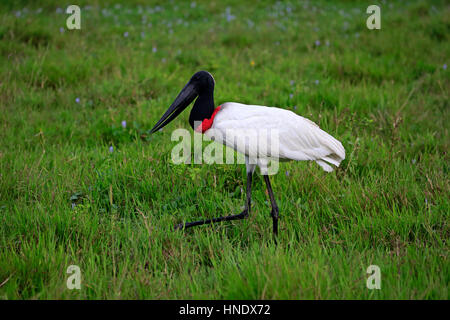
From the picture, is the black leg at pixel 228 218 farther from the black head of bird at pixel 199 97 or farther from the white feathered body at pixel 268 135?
the black head of bird at pixel 199 97

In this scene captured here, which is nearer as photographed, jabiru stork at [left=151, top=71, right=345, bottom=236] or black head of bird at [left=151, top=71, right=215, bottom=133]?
jabiru stork at [left=151, top=71, right=345, bottom=236]

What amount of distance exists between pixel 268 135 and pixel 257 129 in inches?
3.8

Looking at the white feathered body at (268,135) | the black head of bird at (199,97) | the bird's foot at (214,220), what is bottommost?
the bird's foot at (214,220)

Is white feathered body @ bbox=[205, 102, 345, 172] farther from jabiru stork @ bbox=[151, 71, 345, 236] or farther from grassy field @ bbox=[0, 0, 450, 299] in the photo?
grassy field @ bbox=[0, 0, 450, 299]

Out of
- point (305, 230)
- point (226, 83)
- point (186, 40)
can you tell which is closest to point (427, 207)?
point (305, 230)

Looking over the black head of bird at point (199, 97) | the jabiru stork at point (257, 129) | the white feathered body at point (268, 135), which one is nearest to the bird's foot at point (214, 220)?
the jabiru stork at point (257, 129)

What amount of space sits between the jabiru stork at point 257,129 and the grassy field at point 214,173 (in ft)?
1.30

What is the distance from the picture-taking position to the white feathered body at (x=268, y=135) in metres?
3.08

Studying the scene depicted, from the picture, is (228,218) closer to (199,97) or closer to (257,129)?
(257,129)

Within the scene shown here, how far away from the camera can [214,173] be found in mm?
3797

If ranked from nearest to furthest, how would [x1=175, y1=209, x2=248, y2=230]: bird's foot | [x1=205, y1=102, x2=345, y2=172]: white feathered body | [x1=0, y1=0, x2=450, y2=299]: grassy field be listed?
[x1=0, y1=0, x2=450, y2=299]: grassy field → [x1=205, y1=102, x2=345, y2=172]: white feathered body → [x1=175, y1=209, x2=248, y2=230]: bird's foot

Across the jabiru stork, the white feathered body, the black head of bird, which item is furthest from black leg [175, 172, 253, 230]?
the black head of bird

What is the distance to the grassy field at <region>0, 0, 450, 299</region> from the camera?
253 centimetres

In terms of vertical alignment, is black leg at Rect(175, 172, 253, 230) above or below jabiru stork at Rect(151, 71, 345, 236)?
below
